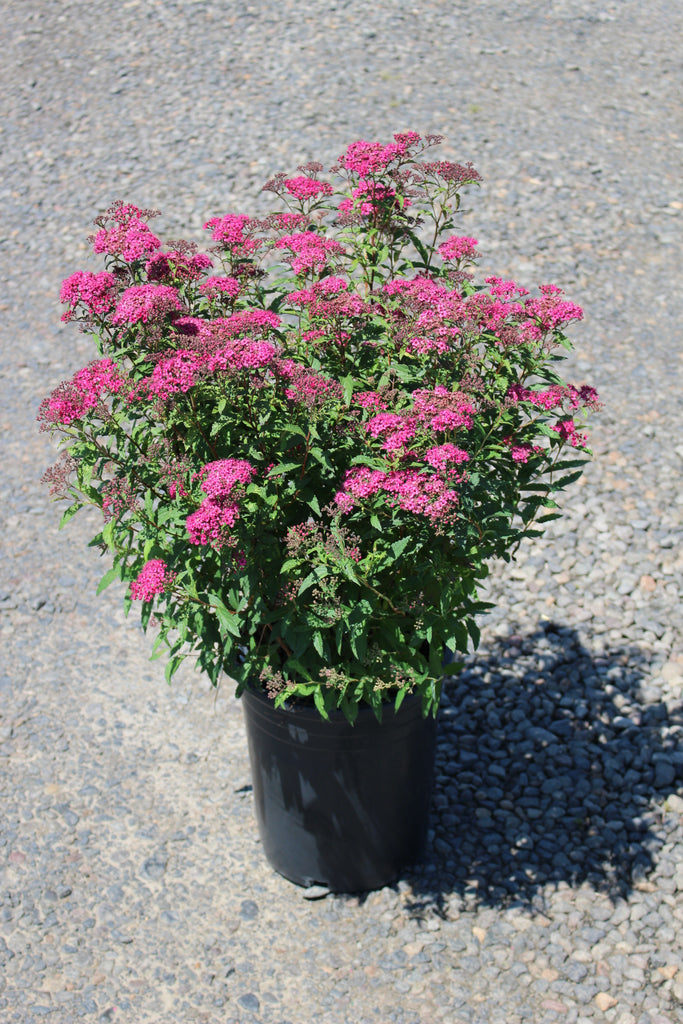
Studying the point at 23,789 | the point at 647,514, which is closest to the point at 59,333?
the point at 23,789

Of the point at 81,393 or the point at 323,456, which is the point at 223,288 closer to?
the point at 81,393

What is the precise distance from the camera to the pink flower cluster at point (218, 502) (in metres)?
2.09

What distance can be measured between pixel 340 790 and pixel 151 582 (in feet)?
3.18

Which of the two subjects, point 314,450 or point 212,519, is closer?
point 212,519

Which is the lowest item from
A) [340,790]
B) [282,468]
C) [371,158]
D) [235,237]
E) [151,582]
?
[340,790]

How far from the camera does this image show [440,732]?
3.57 m

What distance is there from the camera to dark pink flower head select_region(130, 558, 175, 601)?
87.5 inches

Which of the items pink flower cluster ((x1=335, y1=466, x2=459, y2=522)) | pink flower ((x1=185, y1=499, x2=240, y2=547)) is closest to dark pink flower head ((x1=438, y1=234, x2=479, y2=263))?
pink flower cluster ((x1=335, y1=466, x2=459, y2=522))

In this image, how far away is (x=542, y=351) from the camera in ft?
7.90

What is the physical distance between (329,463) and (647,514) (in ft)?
8.10

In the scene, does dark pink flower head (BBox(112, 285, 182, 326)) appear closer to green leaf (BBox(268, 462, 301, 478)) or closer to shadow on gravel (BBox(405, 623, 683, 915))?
green leaf (BBox(268, 462, 301, 478))

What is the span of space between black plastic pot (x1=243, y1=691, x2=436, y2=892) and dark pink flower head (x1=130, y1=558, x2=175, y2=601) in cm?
57

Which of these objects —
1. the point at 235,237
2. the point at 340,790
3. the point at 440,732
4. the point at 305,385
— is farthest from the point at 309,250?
the point at 440,732

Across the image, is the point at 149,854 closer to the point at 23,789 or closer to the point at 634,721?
the point at 23,789
